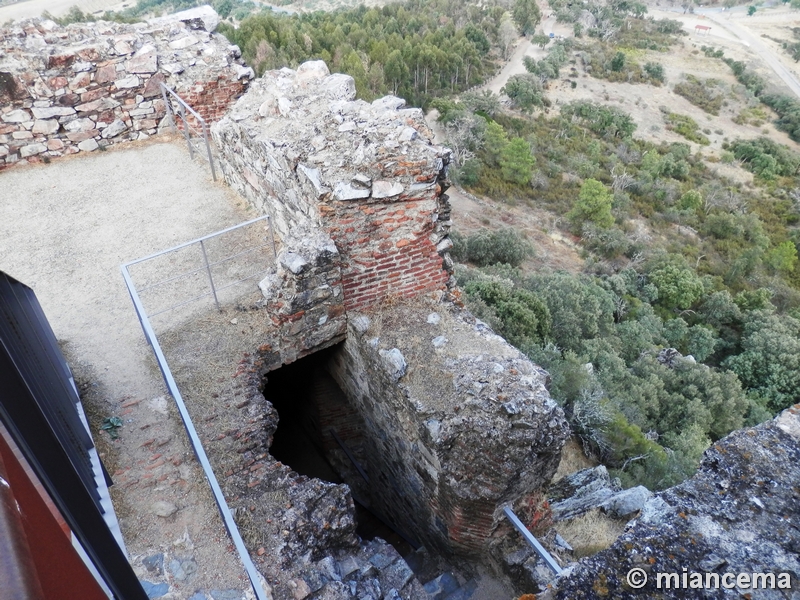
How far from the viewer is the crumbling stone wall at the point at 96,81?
8.60 metres

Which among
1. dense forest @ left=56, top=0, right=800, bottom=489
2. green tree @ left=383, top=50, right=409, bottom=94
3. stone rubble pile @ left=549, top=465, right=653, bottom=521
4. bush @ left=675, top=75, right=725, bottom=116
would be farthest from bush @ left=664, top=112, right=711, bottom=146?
stone rubble pile @ left=549, top=465, right=653, bottom=521

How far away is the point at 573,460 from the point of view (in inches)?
365

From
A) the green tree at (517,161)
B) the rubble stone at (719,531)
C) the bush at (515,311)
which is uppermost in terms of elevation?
the rubble stone at (719,531)

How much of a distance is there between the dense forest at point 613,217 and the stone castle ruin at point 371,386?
4815mm

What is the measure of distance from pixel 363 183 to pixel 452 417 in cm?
241

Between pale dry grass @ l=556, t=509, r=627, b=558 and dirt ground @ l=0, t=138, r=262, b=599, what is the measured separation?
4174mm

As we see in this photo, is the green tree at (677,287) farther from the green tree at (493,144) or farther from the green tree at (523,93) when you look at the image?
the green tree at (523,93)

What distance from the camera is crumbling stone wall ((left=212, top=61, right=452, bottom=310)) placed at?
5379mm

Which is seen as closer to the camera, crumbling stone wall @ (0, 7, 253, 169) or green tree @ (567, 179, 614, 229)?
crumbling stone wall @ (0, 7, 253, 169)

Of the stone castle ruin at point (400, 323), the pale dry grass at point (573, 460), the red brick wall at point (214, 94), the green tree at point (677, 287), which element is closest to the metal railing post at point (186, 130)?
the red brick wall at point (214, 94)

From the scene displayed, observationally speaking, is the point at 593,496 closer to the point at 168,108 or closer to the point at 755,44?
the point at 168,108

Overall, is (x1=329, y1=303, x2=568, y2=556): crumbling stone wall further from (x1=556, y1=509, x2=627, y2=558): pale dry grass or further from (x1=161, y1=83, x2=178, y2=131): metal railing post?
(x1=161, y1=83, x2=178, y2=131): metal railing post

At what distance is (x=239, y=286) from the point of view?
6426 millimetres

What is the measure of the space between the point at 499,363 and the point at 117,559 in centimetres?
348
